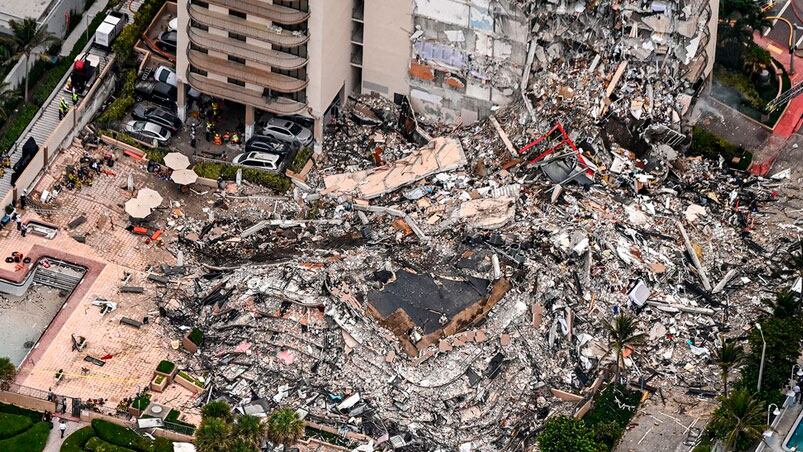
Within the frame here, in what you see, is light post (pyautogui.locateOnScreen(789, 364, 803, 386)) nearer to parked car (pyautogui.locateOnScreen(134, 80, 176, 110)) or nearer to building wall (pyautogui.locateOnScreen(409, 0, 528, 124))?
building wall (pyautogui.locateOnScreen(409, 0, 528, 124))

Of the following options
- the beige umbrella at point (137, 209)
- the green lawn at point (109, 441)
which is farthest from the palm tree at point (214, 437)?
the beige umbrella at point (137, 209)

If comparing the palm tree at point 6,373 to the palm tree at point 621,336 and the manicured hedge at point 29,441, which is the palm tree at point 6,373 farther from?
the palm tree at point 621,336

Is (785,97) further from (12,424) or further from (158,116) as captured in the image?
(12,424)

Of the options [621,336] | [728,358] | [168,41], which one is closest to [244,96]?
[168,41]

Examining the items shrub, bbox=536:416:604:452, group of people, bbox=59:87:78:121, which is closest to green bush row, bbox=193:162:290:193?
group of people, bbox=59:87:78:121

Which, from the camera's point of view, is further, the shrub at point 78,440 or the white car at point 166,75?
the white car at point 166,75

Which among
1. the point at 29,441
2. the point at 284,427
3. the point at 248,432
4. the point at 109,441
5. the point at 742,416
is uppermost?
the point at 742,416
